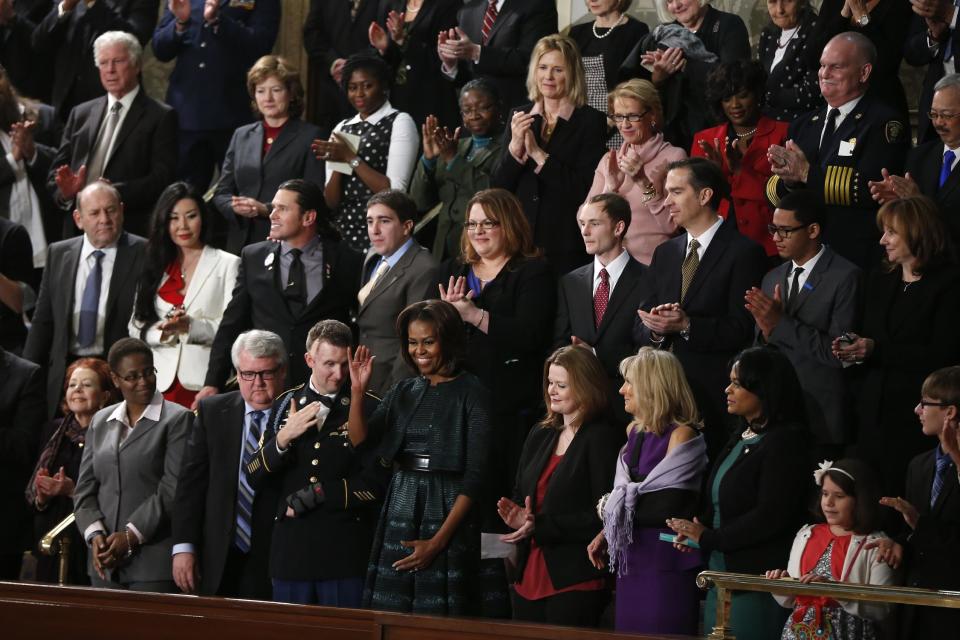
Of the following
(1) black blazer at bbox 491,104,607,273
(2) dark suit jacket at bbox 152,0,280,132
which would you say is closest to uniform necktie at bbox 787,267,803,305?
(1) black blazer at bbox 491,104,607,273

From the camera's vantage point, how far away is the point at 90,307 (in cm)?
684

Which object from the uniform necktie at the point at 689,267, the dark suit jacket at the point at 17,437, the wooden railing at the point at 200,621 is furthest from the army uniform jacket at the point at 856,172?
the dark suit jacket at the point at 17,437

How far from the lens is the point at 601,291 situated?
5789 millimetres

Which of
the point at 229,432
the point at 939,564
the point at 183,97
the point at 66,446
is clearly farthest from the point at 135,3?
the point at 939,564

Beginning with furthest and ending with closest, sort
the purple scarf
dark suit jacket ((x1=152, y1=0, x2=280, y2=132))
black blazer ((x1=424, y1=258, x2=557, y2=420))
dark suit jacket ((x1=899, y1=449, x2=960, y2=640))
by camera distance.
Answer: dark suit jacket ((x1=152, y1=0, x2=280, y2=132))
black blazer ((x1=424, y1=258, x2=557, y2=420))
the purple scarf
dark suit jacket ((x1=899, y1=449, x2=960, y2=640))

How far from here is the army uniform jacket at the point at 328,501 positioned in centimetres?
510

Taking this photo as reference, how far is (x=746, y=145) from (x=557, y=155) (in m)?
0.76

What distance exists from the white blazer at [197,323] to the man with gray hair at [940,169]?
106 inches

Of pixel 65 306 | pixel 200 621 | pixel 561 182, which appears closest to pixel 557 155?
pixel 561 182

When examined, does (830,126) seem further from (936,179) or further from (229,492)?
(229,492)

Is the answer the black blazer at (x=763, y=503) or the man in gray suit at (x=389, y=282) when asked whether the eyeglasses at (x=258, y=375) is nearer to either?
the man in gray suit at (x=389, y=282)

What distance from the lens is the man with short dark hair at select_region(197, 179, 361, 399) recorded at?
628 cm

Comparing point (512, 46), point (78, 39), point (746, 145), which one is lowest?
point (746, 145)

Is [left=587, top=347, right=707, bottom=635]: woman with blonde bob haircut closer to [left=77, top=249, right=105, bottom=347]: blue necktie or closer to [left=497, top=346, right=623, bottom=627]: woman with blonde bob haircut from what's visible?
[left=497, top=346, right=623, bottom=627]: woman with blonde bob haircut
